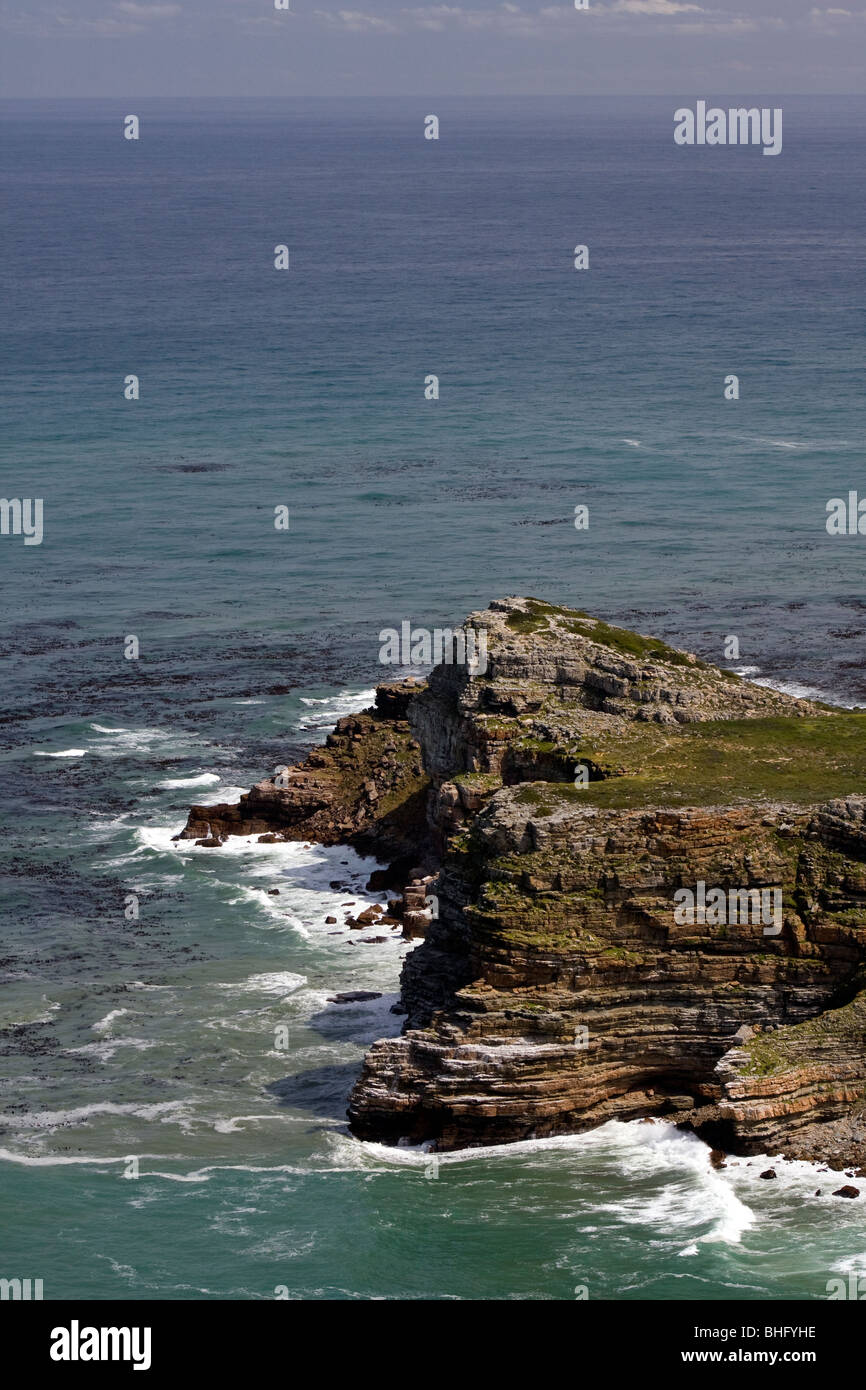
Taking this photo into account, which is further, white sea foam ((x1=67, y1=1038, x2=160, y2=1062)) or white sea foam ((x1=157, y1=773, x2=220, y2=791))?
white sea foam ((x1=157, y1=773, x2=220, y2=791))

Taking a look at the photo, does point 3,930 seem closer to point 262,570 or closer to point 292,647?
point 292,647

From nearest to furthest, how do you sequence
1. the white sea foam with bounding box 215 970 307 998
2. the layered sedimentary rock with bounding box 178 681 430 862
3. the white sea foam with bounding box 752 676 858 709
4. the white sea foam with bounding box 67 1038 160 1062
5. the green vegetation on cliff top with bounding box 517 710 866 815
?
the green vegetation on cliff top with bounding box 517 710 866 815, the white sea foam with bounding box 67 1038 160 1062, the white sea foam with bounding box 215 970 307 998, the layered sedimentary rock with bounding box 178 681 430 862, the white sea foam with bounding box 752 676 858 709

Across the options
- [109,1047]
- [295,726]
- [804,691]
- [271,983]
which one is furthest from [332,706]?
[109,1047]

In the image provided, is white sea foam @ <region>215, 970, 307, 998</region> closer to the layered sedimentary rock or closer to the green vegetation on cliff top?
the layered sedimentary rock

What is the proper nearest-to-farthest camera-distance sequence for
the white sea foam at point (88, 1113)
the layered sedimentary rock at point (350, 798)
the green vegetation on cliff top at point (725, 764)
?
the white sea foam at point (88, 1113) → the green vegetation on cliff top at point (725, 764) → the layered sedimentary rock at point (350, 798)

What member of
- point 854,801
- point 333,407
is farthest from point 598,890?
point 333,407

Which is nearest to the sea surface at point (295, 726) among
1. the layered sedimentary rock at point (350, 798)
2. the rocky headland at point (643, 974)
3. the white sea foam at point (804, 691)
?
the white sea foam at point (804, 691)

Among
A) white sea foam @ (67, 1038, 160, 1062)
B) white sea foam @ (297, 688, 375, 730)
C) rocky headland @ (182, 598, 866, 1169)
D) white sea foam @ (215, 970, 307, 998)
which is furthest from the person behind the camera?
white sea foam @ (297, 688, 375, 730)

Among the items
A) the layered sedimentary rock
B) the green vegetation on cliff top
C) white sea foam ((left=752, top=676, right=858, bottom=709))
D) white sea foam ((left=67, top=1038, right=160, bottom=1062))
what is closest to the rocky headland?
the green vegetation on cliff top

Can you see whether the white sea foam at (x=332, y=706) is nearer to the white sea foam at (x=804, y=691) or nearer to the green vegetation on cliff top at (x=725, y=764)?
the white sea foam at (x=804, y=691)
